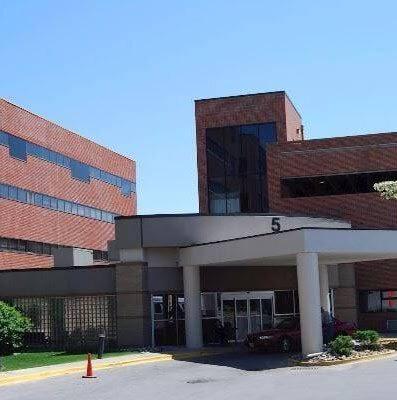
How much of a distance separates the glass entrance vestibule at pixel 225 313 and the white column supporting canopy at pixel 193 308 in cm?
100

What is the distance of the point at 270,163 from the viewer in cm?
4553

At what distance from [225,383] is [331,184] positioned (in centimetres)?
2658

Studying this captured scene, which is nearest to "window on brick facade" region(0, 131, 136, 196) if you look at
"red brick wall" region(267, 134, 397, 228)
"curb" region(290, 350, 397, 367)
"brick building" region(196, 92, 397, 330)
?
"brick building" region(196, 92, 397, 330)

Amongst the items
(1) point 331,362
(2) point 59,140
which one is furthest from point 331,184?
(1) point 331,362

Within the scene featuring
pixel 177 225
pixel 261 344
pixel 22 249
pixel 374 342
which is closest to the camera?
pixel 374 342

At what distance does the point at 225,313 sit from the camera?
35.1 m

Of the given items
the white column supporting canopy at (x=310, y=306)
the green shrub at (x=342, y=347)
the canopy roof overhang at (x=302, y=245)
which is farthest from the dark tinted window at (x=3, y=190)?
the green shrub at (x=342, y=347)

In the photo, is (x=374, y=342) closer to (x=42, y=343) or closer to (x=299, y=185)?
(x=42, y=343)

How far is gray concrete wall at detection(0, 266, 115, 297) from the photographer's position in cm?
3397

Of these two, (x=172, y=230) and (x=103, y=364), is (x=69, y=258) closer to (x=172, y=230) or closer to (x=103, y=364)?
(x=172, y=230)

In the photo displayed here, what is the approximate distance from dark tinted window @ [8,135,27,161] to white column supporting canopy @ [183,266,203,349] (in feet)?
62.4

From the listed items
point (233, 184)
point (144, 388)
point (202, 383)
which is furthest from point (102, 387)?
point (233, 184)

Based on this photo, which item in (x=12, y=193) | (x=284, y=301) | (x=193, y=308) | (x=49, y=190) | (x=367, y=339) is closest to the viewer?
(x=367, y=339)

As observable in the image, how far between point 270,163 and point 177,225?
13.8 metres
